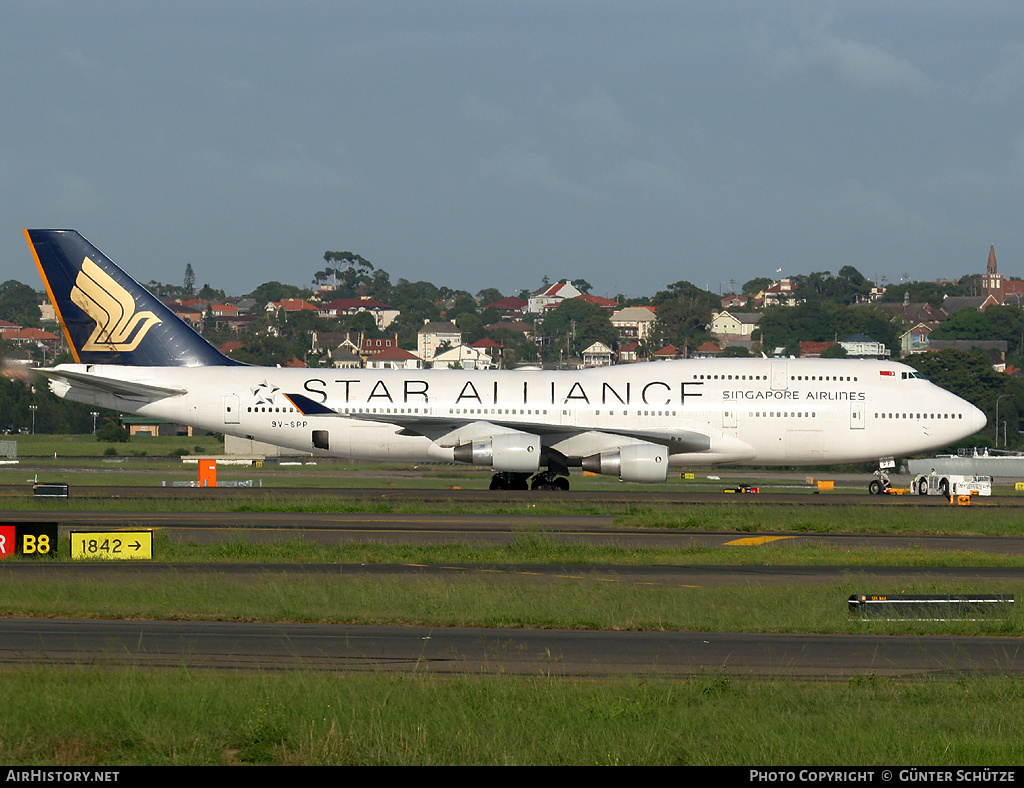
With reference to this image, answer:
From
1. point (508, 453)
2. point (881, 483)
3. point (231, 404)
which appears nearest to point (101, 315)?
point (231, 404)

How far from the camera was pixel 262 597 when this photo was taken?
20172 mm

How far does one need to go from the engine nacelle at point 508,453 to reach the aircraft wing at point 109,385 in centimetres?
1170

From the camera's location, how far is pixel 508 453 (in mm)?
43406

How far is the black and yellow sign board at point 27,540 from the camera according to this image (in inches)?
1013

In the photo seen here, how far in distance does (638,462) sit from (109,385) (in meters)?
19.7

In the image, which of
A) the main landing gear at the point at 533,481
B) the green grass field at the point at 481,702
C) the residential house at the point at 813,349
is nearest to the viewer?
the green grass field at the point at 481,702

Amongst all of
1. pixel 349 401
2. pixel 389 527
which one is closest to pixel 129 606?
pixel 389 527

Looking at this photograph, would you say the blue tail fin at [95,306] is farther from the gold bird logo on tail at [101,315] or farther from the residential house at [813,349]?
the residential house at [813,349]

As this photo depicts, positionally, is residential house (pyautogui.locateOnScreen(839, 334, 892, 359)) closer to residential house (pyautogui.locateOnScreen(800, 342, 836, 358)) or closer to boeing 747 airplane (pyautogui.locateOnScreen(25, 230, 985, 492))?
residential house (pyautogui.locateOnScreen(800, 342, 836, 358))

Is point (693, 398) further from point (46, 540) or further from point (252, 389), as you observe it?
point (46, 540)

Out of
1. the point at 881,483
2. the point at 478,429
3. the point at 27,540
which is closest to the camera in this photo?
the point at 27,540

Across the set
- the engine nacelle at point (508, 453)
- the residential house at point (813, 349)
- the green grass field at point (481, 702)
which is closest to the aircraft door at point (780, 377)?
the engine nacelle at point (508, 453)

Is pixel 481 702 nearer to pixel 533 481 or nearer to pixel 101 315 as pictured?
pixel 533 481

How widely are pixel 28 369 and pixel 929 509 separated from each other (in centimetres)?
3333
